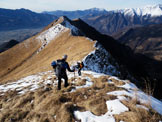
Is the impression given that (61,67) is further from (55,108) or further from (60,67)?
(55,108)

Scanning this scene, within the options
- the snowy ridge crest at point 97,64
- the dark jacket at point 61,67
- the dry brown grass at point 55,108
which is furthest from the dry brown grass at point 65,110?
the snowy ridge crest at point 97,64

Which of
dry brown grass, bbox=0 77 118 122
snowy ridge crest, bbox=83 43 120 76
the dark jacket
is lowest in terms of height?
snowy ridge crest, bbox=83 43 120 76

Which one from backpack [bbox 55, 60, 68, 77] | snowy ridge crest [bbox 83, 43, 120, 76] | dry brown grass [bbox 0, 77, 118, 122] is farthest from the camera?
snowy ridge crest [bbox 83, 43, 120, 76]

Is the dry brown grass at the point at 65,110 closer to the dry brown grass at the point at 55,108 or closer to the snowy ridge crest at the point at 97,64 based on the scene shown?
the dry brown grass at the point at 55,108

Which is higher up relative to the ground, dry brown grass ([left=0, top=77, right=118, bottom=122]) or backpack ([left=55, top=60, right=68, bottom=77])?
backpack ([left=55, top=60, right=68, bottom=77])

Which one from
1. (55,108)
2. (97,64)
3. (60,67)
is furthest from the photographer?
(97,64)

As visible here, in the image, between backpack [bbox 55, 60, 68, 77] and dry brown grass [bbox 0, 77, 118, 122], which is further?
backpack [bbox 55, 60, 68, 77]

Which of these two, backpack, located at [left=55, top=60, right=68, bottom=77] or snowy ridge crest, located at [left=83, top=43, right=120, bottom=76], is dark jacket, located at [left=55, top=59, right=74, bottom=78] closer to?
backpack, located at [left=55, top=60, right=68, bottom=77]

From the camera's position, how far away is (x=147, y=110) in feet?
15.8

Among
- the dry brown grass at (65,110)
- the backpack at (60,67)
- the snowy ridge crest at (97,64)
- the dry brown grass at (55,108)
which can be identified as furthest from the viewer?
the snowy ridge crest at (97,64)

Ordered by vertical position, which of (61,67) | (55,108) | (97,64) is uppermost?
(61,67)

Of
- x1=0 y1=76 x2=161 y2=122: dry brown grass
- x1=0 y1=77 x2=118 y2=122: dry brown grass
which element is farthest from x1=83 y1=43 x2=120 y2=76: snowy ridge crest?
x1=0 y1=76 x2=161 y2=122: dry brown grass

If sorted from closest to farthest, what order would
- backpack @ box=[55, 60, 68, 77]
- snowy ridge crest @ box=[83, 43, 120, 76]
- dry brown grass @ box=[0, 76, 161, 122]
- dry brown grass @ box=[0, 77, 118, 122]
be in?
dry brown grass @ box=[0, 76, 161, 122] → dry brown grass @ box=[0, 77, 118, 122] → backpack @ box=[55, 60, 68, 77] → snowy ridge crest @ box=[83, 43, 120, 76]

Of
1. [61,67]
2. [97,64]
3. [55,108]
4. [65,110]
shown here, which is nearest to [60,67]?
[61,67]
